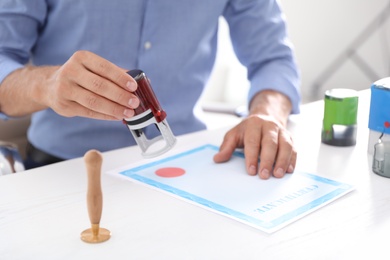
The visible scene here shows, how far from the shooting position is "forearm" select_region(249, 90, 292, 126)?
1.12 meters

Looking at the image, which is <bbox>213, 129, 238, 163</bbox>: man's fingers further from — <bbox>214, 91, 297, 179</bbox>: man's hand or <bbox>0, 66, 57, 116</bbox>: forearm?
<bbox>0, 66, 57, 116</bbox>: forearm

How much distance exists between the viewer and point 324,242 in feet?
2.17

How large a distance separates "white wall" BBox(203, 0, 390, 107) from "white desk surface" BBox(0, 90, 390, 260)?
72.8 inches

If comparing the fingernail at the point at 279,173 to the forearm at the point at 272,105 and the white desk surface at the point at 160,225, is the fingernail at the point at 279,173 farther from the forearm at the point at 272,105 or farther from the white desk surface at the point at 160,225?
the forearm at the point at 272,105

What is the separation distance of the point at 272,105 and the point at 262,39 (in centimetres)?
26

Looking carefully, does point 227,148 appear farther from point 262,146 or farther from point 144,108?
point 144,108

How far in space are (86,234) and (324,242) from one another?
28cm

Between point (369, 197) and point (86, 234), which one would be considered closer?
point (86, 234)

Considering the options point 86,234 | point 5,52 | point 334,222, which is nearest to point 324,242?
point 334,222

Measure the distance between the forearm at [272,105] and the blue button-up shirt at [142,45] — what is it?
0.07 ft

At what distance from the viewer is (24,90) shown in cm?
97

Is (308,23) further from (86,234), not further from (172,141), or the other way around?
(86,234)

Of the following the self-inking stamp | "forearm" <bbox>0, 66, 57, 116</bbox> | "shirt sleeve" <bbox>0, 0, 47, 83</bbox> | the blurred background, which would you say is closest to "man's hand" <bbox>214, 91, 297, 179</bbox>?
the self-inking stamp

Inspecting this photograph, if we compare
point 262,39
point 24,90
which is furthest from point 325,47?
point 24,90
